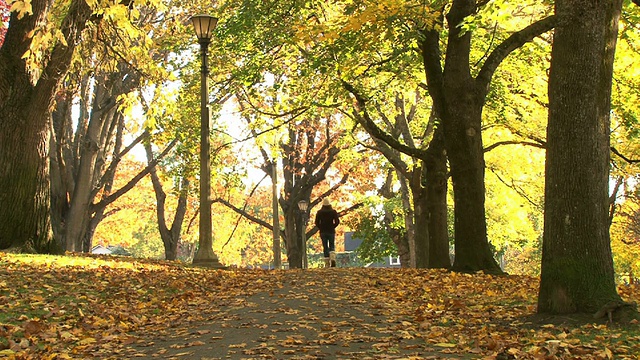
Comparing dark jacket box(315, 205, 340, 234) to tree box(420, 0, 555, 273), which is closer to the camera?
tree box(420, 0, 555, 273)

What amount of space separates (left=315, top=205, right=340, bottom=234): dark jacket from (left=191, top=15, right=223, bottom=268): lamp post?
5315mm

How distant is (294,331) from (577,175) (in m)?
3.63

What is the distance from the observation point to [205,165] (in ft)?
62.5

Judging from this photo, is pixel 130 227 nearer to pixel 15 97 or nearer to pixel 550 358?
pixel 15 97

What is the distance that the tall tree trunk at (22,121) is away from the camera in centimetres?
1582

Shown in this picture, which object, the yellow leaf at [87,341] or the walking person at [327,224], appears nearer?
the yellow leaf at [87,341]

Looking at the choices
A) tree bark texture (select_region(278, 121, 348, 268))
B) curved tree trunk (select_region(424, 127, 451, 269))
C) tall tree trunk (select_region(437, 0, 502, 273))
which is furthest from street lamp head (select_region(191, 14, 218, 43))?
tree bark texture (select_region(278, 121, 348, 268))

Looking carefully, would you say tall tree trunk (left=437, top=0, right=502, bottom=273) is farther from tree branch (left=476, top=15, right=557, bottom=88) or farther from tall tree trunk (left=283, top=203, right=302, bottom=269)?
tall tree trunk (left=283, top=203, right=302, bottom=269)

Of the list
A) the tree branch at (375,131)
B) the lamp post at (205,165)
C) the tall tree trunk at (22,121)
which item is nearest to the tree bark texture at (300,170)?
the tree branch at (375,131)

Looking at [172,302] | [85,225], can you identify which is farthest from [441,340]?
[85,225]

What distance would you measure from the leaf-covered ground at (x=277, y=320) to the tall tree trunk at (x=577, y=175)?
473 millimetres

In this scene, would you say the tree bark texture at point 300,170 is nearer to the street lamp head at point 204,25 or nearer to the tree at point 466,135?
the street lamp head at point 204,25

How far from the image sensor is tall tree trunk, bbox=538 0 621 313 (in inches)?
343

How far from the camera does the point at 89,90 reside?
96.0 feet
